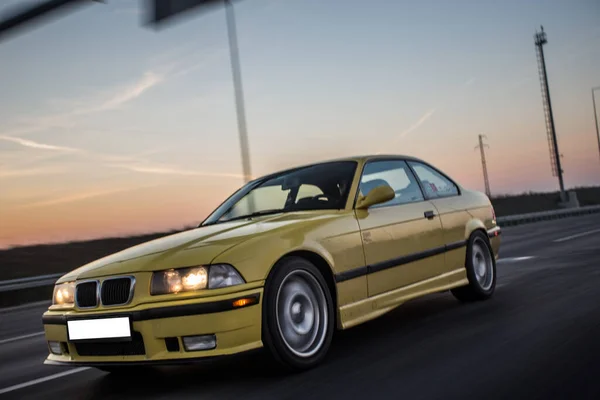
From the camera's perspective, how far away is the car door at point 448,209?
664 cm

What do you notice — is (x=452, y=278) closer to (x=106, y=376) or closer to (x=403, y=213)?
(x=403, y=213)

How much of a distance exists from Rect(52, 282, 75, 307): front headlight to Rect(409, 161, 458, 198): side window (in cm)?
338

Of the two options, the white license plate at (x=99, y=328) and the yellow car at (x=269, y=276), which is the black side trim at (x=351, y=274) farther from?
the white license plate at (x=99, y=328)

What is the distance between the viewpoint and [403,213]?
605cm

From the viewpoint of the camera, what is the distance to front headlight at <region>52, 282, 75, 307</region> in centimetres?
486

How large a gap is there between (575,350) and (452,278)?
2.05 metres

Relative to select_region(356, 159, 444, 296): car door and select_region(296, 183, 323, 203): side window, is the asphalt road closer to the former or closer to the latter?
select_region(356, 159, 444, 296): car door

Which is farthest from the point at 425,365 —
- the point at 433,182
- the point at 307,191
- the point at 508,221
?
the point at 508,221

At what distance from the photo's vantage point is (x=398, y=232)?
231 inches

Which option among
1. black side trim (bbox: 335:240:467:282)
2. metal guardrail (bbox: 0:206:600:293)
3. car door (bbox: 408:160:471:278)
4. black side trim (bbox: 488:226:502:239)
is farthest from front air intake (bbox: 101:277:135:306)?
metal guardrail (bbox: 0:206:600:293)

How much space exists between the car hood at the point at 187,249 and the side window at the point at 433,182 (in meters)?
1.72

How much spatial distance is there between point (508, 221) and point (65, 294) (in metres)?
26.7

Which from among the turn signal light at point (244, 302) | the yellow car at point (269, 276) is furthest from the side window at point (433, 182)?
the turn signal light at point (244, 302)

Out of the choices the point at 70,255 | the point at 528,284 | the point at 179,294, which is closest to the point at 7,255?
the point at 70,255
